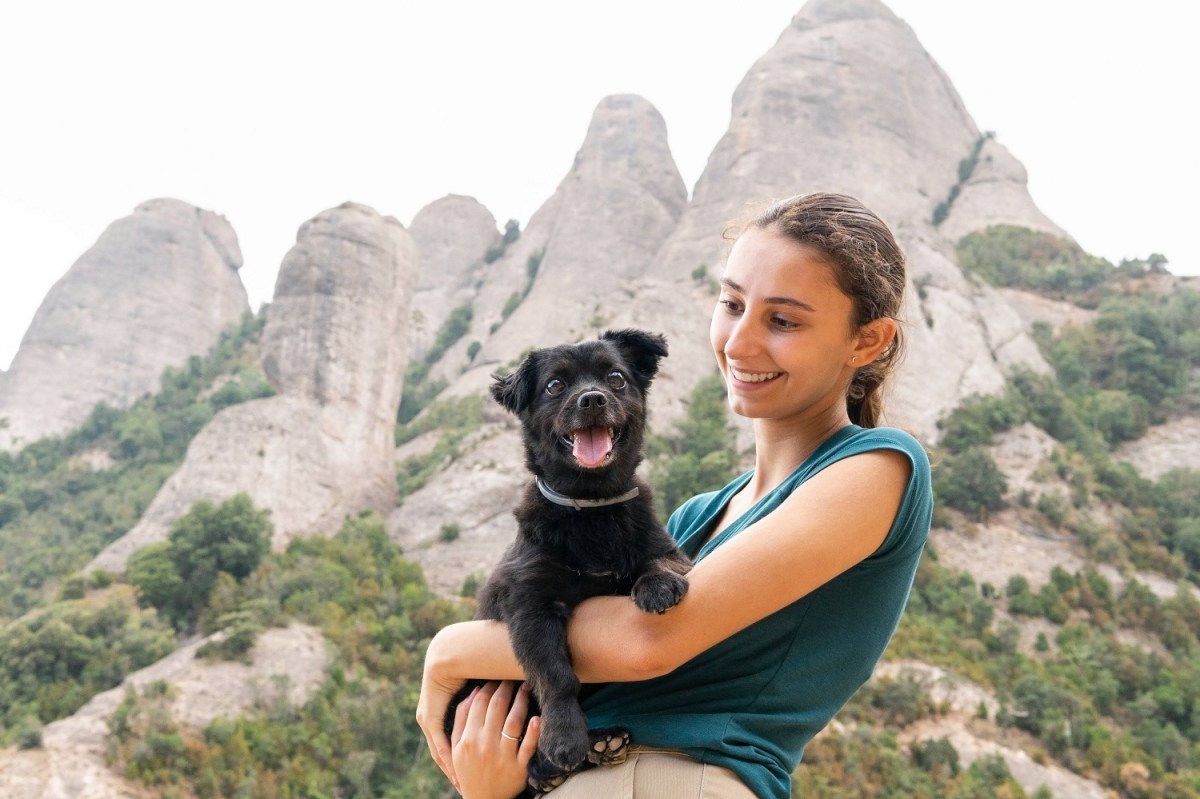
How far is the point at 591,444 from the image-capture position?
338 centimetres

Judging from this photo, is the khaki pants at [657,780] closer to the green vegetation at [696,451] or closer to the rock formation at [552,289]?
the green vegetation at [696,451]

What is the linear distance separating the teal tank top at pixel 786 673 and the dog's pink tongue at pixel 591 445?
833 mm

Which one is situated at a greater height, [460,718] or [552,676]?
[552,676]

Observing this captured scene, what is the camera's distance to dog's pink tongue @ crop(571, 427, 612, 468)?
331cm

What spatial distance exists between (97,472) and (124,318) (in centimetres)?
1726

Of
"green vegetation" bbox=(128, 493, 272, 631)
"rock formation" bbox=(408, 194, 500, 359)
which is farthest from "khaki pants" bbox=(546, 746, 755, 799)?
"rock formation" bbox=(408, 194, 500, 359)

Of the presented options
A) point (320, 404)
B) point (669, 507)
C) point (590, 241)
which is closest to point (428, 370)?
point (590, 241)

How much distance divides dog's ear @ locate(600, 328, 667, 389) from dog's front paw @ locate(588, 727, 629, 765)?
1.73 m

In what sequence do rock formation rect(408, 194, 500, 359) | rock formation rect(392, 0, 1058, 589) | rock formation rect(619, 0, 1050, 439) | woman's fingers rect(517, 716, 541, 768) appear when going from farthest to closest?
rock formation rect(408, 194, 500, 359), rock formation rect(619, 0, 1050, 439), rock formation rect(392, 0, 1058, 589), woman's fingers rect(517, 716, 541, 768)

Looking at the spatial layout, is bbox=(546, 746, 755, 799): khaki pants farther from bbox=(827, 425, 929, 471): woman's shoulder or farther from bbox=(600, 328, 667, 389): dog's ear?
bbox=(600, 328, 667, 389): dog's ear

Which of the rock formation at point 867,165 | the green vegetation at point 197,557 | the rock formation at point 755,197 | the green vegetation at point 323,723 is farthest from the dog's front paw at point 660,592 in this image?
the rock formation at point 867,165

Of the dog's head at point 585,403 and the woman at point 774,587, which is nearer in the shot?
the woman at point 774,587

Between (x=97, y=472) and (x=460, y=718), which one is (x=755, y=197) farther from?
(x=460, y=718)

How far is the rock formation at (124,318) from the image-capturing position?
191 feet
